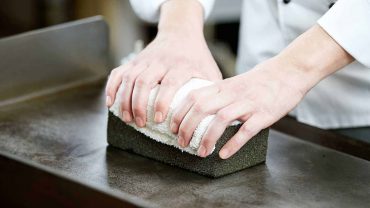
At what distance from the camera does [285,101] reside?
123cm

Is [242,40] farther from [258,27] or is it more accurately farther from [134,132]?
[134,132]

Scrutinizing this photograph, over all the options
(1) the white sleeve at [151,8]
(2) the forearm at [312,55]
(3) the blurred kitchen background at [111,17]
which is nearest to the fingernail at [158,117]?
(2) the forearm at [312,55]

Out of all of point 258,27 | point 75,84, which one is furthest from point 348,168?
point 75,84

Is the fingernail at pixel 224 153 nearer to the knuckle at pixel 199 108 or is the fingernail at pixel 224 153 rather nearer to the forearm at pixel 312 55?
the knuckle at pixel 199 108

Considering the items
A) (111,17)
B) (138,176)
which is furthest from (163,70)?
(111,17)

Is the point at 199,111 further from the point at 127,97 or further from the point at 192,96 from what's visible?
the point at 127,97

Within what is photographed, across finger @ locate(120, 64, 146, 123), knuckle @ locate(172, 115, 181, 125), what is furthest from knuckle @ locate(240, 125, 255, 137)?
finger @ locate(120, 64, 146, 123)

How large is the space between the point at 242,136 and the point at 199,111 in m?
0.08

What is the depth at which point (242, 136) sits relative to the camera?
1183 mm

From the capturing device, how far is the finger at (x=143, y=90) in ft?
4.07

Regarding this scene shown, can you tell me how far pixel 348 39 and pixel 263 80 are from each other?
6.5 inches

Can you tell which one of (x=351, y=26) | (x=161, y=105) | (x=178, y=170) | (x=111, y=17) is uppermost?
(x=351, y=26)

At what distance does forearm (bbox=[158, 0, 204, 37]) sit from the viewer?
1.43 m

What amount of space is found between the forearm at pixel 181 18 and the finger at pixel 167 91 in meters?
0.16
